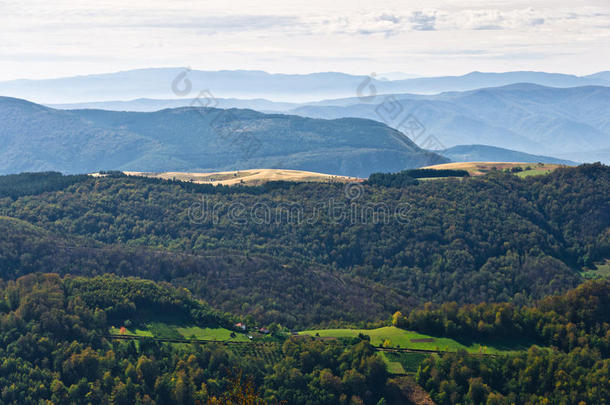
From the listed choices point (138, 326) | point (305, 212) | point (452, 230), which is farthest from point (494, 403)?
point (305, 212)

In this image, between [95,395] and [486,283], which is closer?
[95,395]

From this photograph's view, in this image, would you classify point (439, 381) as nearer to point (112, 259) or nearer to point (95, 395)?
point (95, 395)

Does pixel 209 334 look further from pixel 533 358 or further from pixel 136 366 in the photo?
pixel 533 358

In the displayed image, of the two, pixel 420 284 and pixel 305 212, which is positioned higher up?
pixel 305 212

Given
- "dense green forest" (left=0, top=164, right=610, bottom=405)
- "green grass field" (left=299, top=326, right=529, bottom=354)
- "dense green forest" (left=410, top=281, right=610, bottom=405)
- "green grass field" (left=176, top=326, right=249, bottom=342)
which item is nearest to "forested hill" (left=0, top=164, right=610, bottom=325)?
"dense green forest" (left=0, top=164, right=610, bottom=405)

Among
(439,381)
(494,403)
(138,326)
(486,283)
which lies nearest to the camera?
(494,403)

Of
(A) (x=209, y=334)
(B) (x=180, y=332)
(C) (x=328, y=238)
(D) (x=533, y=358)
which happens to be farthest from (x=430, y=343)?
(C) (x=328, y=238)

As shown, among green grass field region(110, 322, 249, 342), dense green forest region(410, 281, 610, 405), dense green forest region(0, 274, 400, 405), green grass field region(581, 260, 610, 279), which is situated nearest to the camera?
dense green forest region(0, 274, 400, 405)

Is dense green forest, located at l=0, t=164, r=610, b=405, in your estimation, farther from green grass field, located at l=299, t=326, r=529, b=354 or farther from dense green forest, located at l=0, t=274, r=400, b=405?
green grass field, located at l=299, t=326, r=529, b=354
